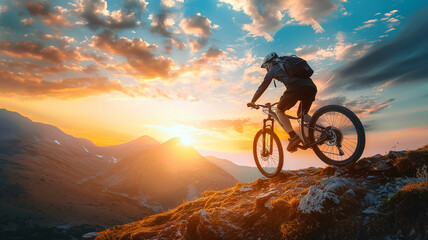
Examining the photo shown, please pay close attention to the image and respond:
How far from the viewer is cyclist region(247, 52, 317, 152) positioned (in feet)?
22.8

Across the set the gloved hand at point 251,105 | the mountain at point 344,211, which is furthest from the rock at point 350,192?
the gloved hand at point 251,105

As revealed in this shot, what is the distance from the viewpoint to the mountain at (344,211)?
3.95 metres

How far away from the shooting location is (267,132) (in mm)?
9531

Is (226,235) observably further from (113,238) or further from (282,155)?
(113,238)

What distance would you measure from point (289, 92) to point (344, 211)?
382cm

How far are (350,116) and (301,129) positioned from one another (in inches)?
61.7

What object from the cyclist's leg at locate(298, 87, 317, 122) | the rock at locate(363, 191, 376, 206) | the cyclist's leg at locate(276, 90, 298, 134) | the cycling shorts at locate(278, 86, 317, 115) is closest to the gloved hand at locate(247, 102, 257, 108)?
the cyclist's leg at locate(276, 90, 298, 134)

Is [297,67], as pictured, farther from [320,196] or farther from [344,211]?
[344,211]

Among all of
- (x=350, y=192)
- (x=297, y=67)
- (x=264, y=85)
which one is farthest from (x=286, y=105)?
(x=350, y=192)

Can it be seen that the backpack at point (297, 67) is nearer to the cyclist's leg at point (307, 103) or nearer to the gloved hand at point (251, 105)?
the cyclist's leg at point (307, 103)

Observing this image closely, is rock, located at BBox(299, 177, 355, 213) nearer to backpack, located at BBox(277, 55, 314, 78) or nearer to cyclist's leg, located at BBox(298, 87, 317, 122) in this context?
cyclist's leg, located at BBox(298, 87, 317, 122)

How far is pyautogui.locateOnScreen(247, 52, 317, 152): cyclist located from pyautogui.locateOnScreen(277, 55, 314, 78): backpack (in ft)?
0.44

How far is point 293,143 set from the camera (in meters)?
7.56

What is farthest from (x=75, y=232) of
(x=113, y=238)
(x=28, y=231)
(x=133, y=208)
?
(x=113, y=238)
